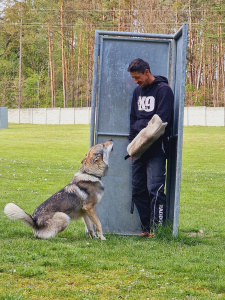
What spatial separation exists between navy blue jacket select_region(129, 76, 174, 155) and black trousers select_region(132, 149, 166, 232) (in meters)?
0.36

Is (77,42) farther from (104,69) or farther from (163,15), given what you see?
(104,69)

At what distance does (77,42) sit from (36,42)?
7676mm

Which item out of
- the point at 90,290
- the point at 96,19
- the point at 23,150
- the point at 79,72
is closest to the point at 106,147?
the point at 90,290

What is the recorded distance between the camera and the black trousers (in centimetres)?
698

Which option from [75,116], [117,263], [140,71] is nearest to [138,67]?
[140,71]

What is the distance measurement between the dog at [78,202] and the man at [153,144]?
0.49 meters

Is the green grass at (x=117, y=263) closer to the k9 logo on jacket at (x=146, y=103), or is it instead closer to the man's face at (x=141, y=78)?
the k9 logo on jacket at (x=146, y=103)

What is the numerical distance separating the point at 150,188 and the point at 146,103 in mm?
1148

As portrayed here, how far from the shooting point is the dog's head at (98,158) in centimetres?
714

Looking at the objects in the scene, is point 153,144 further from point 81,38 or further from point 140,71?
point 81,38

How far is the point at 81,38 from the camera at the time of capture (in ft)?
237

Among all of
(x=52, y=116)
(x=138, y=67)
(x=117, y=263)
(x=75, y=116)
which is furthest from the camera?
(x=52, y=116)

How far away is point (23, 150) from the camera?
23844 millimetres

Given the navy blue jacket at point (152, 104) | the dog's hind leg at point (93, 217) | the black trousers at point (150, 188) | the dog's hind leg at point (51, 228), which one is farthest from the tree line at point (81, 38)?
the dog's hind leg at point (51, 228)
